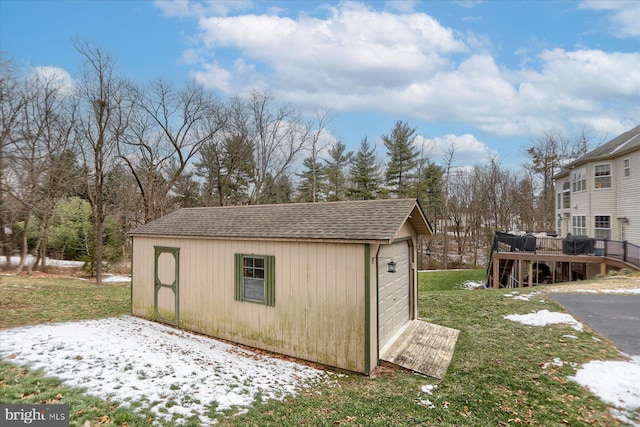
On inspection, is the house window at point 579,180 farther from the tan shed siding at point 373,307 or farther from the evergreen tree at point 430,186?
the tan shed siding at point 373,307

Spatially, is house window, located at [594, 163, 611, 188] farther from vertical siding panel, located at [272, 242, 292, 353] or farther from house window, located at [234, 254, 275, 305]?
house window, located at [234, 254, 275, 305]

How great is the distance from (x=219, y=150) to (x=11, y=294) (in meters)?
16.2

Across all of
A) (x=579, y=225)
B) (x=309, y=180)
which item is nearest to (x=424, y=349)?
(x=579, y=225)

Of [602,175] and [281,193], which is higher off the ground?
[281,193]

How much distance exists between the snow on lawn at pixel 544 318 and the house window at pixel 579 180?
15141 mm

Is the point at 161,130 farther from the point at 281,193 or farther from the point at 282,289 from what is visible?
the point at 282,289

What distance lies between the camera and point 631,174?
16188mm

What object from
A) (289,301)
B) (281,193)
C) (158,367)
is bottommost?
(158,367)

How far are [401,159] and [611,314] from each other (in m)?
23.4

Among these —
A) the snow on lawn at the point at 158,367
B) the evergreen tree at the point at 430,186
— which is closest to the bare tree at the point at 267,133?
the evergreen tree at the point at 430,186

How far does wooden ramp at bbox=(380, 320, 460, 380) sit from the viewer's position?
19.3 feet

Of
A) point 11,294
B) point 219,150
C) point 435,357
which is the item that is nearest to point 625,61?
Answer: point 435,357

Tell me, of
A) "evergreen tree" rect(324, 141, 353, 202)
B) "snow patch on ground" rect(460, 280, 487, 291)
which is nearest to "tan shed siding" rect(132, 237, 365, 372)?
"snow patch on ground" rect(460, 280, 487, 291)

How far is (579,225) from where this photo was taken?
Result: 67.5ft
